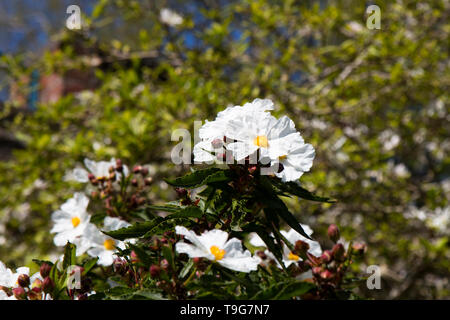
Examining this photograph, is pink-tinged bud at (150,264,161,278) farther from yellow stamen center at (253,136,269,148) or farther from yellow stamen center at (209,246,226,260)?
yellow stamen center at (253,136,269,148)

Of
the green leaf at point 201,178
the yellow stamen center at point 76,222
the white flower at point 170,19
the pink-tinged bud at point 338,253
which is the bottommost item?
the pink-tinged bud at point 338,253

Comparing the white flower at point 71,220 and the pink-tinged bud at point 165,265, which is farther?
the white flower at point 71,220

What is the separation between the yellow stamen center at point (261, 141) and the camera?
76 centimetres

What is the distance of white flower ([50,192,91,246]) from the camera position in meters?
1.10

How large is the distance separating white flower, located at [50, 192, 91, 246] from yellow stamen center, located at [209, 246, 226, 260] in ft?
1.73

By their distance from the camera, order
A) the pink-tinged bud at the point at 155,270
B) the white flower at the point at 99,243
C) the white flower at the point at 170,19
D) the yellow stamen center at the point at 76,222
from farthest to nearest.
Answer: the white flower at the point at 170,19 → the yellow stamen center at the point at 76,222 → the white flower at the point at 99,243 → the pink-tinged bud at the point at 155,270

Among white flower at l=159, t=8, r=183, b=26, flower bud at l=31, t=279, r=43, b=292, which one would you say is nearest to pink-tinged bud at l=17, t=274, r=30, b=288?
flower bud at l=31, t=279, r=43, b=292

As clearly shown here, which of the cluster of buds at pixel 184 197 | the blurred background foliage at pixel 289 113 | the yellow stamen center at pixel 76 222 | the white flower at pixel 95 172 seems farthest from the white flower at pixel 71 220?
the blurred background foliage at pixel 289 113

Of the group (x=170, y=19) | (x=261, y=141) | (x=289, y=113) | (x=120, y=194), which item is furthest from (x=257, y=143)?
(x=170, y=19)

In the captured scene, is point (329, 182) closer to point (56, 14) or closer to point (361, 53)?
point (361, 53)

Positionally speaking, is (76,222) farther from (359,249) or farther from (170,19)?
(170,19)

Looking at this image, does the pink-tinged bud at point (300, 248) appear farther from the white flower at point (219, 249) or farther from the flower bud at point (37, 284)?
the flower bud at point (37, 284)

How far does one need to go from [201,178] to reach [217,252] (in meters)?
0.15

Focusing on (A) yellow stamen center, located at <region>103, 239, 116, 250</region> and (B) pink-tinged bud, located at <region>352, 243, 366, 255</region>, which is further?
(A) yellow stamen center, located at <region>103, 239, 116, 250</region>
